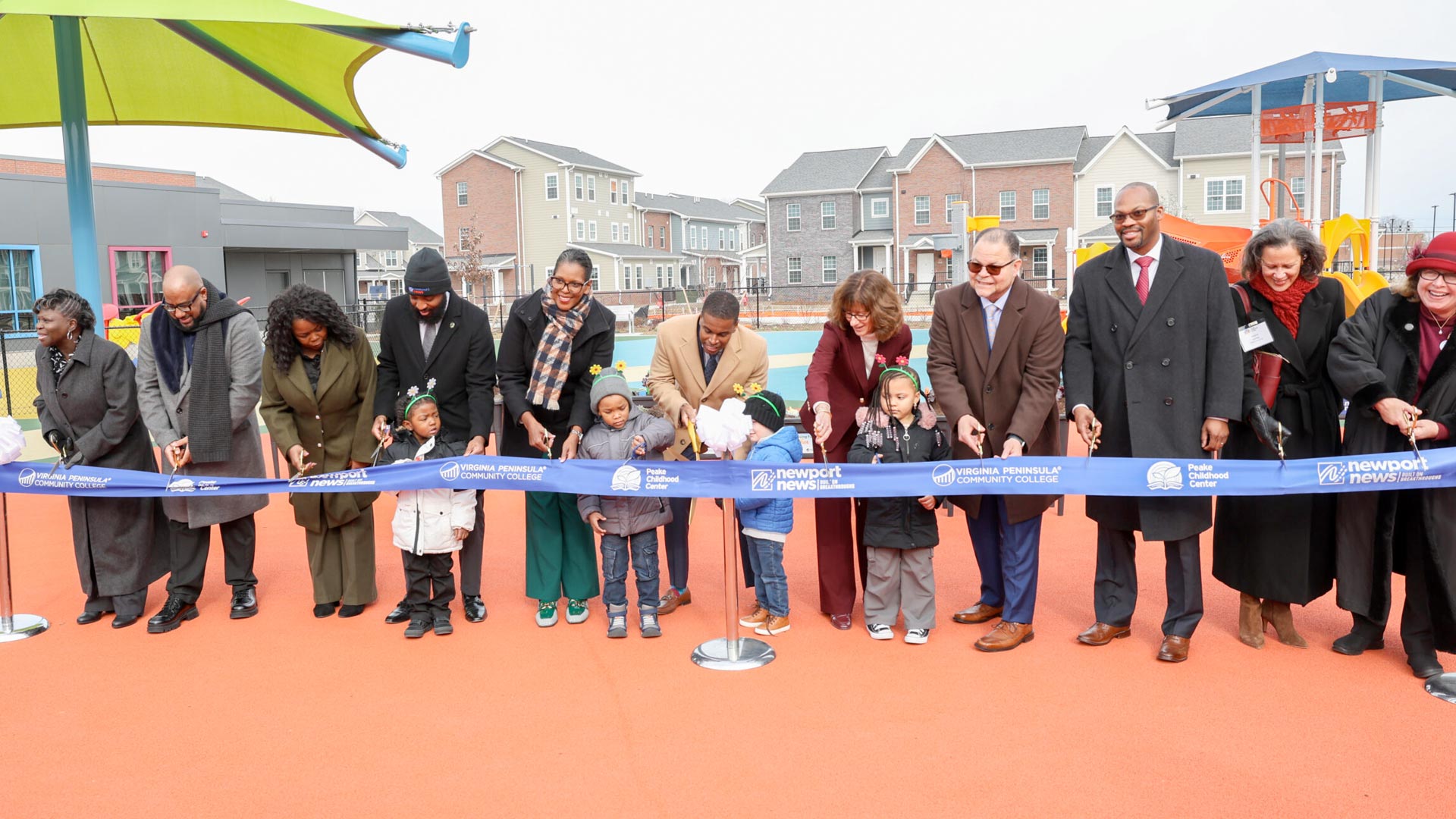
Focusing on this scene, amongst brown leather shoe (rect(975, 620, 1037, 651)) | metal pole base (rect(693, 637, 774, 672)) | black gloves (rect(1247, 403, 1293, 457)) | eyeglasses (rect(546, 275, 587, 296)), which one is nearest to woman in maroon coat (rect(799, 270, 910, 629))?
metal pole base (rect(693, 637, 774, 672))

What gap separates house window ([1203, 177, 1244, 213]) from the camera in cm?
4153

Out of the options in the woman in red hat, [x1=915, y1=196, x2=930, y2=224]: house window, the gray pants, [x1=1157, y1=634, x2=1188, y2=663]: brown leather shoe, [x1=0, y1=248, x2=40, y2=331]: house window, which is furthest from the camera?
[x1=915, y1=196, x2=930, y2=224]: house window

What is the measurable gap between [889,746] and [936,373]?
6.70ft

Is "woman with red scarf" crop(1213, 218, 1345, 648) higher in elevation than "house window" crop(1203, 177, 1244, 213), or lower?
lower

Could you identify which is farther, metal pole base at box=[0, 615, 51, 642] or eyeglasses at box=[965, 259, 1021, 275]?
metal pole base at box=[0, 615, 51, 642]

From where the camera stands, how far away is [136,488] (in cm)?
568

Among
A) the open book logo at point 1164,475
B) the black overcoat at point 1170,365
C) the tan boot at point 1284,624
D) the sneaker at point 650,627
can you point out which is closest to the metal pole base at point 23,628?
the sneaker at point 650,627

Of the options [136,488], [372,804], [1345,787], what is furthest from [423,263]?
[1345,787]

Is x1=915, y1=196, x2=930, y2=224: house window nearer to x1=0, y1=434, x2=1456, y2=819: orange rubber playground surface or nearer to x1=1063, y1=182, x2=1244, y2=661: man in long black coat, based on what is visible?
x1=0, y1=434, x2=1456, y2=819: orange rubber playground surface

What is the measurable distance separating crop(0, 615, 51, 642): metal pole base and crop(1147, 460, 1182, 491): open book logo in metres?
6.03

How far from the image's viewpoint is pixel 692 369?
5.61 metres

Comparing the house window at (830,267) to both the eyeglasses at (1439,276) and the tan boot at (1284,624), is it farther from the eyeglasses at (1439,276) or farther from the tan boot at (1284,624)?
the eyeglasses at (1439,276)

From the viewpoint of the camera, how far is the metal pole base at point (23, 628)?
5.64 meters

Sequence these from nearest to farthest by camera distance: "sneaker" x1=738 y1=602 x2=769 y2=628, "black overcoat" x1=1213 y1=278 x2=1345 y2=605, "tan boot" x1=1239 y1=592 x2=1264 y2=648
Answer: "black overcoat" x1=1213 y1=278 x2=1345 y2=605 → "tan boot" x1=1239 y1=592 x2=1264 y2=648 → "sneaker" x1=738 y1=602 x2=769 y2=628
